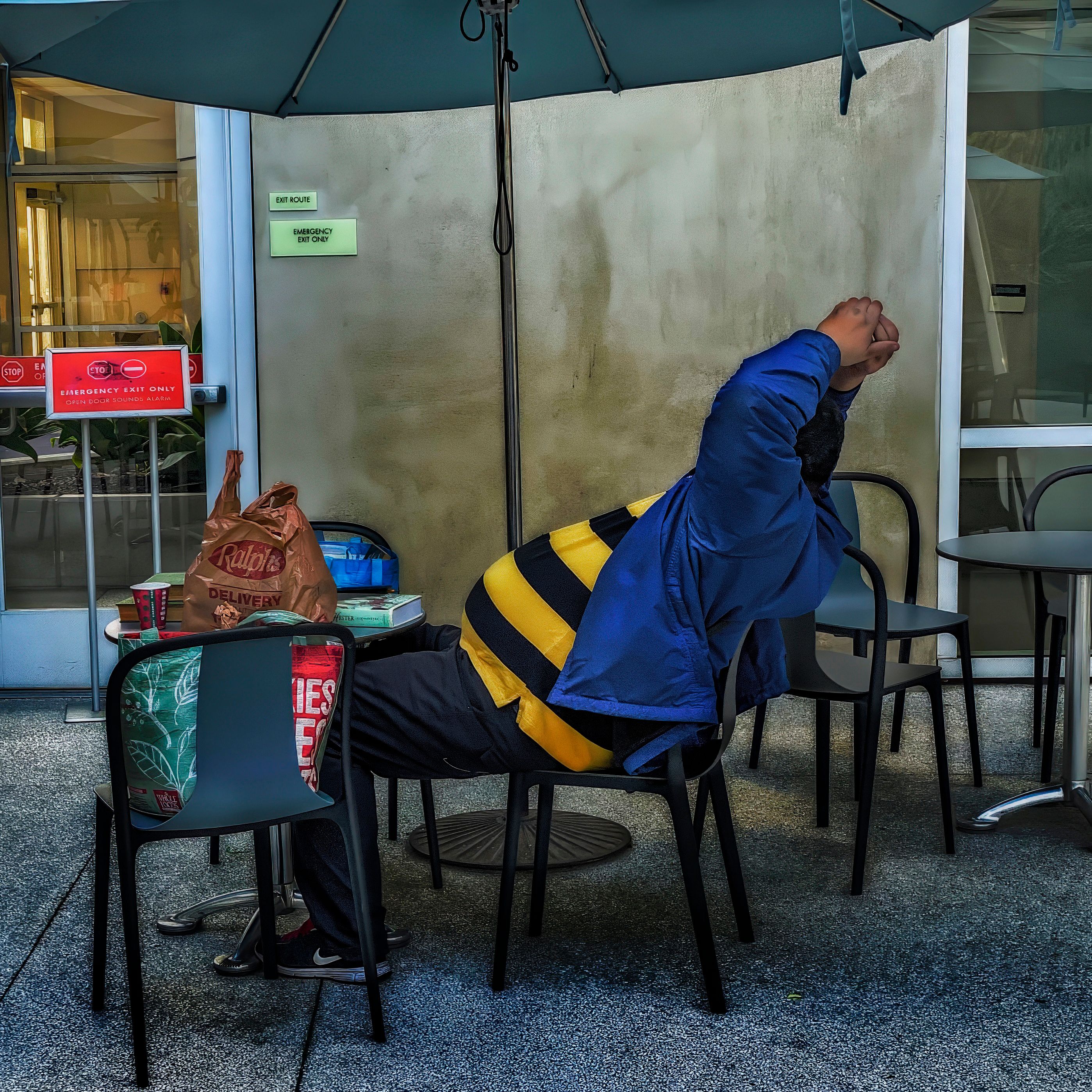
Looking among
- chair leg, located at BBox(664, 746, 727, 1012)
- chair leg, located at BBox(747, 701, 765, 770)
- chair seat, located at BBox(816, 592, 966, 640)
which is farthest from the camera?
chair leg, located at BBox(747, 701, 765, 770)

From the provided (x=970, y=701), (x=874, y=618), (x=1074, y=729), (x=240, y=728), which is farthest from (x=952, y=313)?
(x=240, y=728)

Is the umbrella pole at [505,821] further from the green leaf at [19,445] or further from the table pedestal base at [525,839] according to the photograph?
the green leaf at [19,445]

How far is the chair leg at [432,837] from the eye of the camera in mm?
2844

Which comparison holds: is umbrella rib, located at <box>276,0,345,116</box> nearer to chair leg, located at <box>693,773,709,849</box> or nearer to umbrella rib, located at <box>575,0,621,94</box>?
umbrella rib, located at <box>575,0,621,94</box>

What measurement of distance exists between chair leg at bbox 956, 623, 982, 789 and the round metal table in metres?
0.26

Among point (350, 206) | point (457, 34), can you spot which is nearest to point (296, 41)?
point (457, 34)

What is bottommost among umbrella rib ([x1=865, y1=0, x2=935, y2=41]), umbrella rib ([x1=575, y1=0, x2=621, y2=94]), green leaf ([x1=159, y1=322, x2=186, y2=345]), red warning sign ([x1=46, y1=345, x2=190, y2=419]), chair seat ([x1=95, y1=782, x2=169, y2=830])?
chair seat ([x1=95, y1=782, x2=169, y2=830])

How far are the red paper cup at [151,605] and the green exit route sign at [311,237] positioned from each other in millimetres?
2371

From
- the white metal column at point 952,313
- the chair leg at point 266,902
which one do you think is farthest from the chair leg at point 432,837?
the white metal column at point 952,313

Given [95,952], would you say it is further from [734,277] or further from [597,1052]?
[734,277]

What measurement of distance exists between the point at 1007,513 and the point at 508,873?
3121 millimetres

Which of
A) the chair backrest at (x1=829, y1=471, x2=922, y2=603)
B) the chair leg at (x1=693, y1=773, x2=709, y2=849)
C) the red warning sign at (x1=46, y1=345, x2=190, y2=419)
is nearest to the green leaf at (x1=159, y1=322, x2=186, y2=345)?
the red warning sign at (x1=46, y1=345, x2=190, y2=419)

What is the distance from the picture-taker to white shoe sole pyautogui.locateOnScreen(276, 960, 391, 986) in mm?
2328

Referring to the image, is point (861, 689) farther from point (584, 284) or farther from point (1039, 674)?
point (584, 284)
